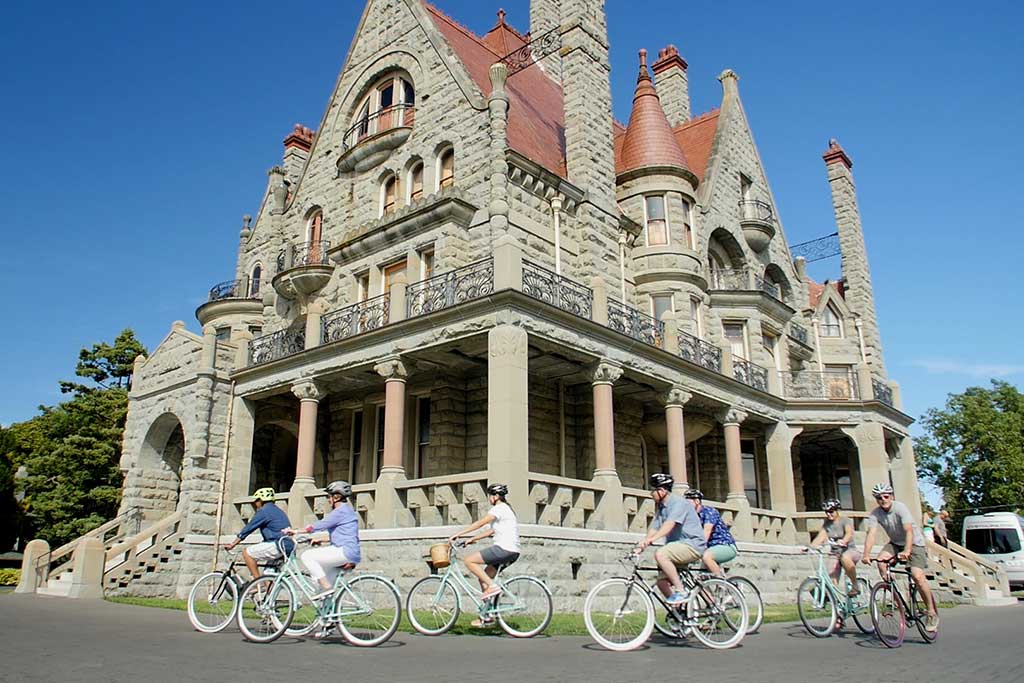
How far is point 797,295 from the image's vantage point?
107ft

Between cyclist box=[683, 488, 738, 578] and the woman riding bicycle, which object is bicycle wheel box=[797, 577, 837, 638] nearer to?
cyclist box=[683, 488, 738, 578]

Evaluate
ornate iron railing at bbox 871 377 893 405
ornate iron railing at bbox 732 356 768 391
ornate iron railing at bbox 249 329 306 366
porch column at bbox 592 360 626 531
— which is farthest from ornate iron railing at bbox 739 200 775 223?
ornate iron railing at bbox 249 329 306 366

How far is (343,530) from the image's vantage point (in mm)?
9219

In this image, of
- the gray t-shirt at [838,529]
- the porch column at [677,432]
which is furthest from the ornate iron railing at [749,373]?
the gray t-shirt at [838,529]

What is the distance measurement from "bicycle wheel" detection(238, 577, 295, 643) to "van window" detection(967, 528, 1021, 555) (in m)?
26.9

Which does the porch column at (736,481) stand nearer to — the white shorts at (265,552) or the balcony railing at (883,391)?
the balcony railing at (883,391)

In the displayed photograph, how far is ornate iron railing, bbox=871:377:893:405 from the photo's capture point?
1065 inches

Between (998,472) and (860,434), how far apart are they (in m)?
23.1

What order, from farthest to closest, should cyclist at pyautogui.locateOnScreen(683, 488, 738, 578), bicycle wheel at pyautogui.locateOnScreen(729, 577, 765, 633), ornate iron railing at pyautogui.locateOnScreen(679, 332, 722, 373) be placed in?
ornate iron railing at pyautogui.locateOnScreen(679, 332, 722, 373), bicycle wheel at pyautogui.locateOnScreen(729, 577, 765, 633), cyclist at pyautogui.locateOnScreen(683, 488, 738, 578)

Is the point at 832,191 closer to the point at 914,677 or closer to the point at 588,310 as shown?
the point at 588,310

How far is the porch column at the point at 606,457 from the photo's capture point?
1700cm

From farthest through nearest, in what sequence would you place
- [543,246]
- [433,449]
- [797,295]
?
1. [797,295]
2. [543,246]
3. [433,449]

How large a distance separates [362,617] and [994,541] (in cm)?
2648

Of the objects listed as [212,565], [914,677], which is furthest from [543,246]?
[914,677]
